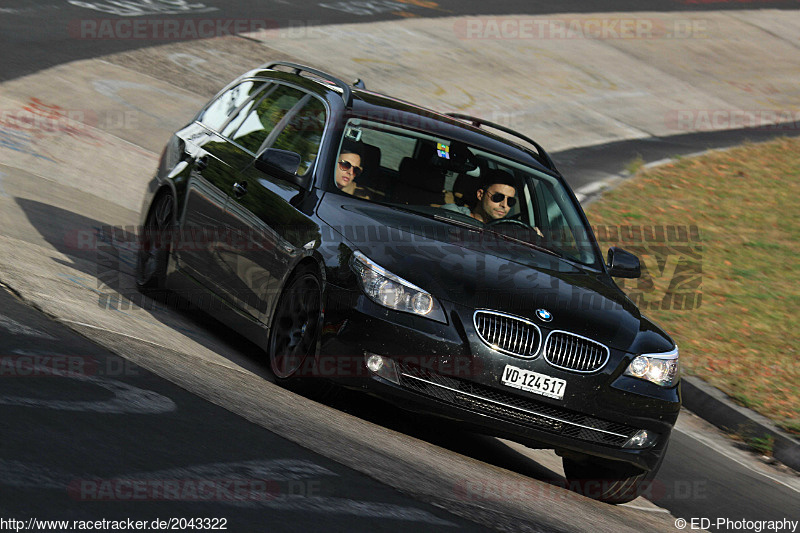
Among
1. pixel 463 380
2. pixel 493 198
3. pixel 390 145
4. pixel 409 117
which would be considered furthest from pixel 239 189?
pixel 463 380

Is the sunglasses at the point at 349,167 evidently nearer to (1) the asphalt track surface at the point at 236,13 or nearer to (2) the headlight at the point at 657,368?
(2) the headlight at the point at 657,368

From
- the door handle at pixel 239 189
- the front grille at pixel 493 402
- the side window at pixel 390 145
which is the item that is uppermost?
the side window at pixel 390 145

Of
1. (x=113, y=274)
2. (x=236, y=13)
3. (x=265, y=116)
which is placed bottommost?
(x=113, y=274)

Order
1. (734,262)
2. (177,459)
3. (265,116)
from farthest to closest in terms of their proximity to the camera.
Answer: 1. (734,262)
2. (265,116)
3. (177,459)

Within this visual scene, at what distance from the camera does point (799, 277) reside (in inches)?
546

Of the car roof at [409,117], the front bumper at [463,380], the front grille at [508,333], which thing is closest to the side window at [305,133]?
the car roof at [409,117]

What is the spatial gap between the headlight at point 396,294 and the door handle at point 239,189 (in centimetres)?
170

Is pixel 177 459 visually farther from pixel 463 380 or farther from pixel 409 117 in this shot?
pixel 409 117

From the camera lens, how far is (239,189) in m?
7.89

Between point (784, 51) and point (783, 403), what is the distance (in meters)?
25.4

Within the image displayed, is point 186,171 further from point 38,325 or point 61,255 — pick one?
point 38,325

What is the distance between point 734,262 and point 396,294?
8.79m

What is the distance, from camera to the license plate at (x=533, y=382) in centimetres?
631

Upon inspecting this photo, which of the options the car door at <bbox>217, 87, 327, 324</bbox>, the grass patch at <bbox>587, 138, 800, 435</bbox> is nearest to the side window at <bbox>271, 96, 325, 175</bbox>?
the car door at <bbox>217, 87, 327, 324</bbox>
